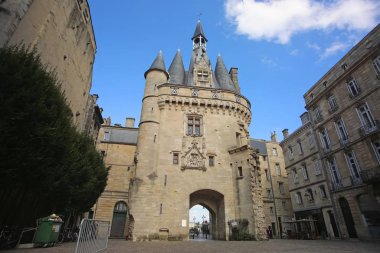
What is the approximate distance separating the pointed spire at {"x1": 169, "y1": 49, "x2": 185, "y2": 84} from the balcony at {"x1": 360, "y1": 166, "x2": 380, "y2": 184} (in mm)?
16081

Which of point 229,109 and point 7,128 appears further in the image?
point 229,109

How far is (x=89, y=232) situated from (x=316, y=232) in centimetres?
2113

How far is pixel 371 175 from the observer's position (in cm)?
1342

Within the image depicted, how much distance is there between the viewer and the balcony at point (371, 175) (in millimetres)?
13157

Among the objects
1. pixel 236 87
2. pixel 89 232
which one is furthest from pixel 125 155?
pixel 89 232

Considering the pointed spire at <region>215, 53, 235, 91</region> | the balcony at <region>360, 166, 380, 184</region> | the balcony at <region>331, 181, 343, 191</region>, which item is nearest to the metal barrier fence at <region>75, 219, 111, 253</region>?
the balcony at <region>360, 166, 380, 184</region>

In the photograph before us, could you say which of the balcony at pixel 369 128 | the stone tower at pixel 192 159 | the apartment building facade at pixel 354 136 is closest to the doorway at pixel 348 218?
the apartment building facade at pixel 354 136

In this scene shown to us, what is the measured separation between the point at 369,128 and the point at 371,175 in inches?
122

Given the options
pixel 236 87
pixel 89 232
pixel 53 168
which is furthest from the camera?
pixel 236 87

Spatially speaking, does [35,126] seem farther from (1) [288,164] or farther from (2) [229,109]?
(1) [288,164]

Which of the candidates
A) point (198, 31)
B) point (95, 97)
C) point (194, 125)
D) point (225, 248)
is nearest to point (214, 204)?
point (194, 125)

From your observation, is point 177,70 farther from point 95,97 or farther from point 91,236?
point 91,236

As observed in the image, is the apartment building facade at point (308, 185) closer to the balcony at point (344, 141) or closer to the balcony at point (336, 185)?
the balcony at point (336, 185)

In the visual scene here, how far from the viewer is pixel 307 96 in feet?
69.6
